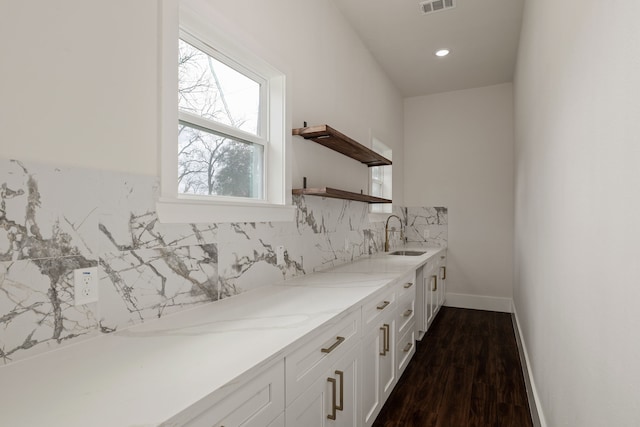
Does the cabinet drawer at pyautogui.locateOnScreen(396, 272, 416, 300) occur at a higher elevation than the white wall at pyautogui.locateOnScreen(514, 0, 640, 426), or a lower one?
lower

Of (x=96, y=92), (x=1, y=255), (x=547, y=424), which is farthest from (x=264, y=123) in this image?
(x=547, y=424)

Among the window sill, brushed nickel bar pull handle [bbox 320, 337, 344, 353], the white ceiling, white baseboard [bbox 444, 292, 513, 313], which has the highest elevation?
the white ceiling

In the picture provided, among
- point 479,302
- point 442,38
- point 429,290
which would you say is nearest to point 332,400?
point 429,290

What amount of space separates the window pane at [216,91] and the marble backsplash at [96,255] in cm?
54

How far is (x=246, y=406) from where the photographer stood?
3.11 ft

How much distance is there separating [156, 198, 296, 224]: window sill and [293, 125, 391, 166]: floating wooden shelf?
0.50 metres

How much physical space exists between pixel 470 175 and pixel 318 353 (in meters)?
4.19

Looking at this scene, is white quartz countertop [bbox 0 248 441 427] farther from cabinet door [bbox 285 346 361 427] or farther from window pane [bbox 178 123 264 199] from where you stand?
window pane [bbox 178 123 264 199]

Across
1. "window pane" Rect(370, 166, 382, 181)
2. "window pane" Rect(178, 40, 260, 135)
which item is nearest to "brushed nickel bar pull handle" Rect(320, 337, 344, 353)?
"window pane" Rect(178, 40, 260, 135)

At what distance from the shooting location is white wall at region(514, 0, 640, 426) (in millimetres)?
770

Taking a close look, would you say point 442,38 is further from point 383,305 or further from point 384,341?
point 384,341

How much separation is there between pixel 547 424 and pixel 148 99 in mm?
2342

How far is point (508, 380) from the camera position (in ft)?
8.82

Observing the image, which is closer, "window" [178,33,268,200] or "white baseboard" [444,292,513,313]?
"window" [178,33,268,200]
